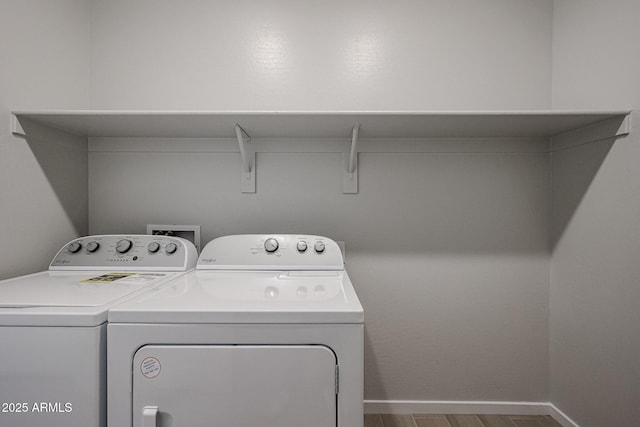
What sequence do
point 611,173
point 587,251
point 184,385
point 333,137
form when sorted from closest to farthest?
point 184,385, point 611,173, point 587,251, point 333,137

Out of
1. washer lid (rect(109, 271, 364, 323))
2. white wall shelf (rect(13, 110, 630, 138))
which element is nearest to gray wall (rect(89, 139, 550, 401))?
white wall shelf (rect(13, 110, 630, 138))

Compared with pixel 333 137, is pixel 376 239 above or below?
below

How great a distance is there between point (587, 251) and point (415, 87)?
3.61ft

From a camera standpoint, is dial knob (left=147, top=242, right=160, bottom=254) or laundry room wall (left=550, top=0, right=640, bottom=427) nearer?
laundry room wall (left=550, top=0, right=640, bottom=427)

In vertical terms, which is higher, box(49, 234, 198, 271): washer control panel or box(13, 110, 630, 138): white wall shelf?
box(13, 110, 630, 138): white wall shelf

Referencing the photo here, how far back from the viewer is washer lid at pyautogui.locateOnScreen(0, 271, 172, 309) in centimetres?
89

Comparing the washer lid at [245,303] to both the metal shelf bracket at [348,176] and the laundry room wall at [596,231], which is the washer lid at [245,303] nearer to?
the metal shelf bracket at [348,176]

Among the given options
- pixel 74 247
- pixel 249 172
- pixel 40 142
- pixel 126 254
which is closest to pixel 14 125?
pixel 40 142

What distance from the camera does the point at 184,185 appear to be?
5.70ft

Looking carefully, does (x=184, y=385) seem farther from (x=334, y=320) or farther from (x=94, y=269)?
(x=94, y=269)

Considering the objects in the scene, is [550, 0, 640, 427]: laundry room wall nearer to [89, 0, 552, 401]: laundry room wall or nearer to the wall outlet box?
[89, 0, 552, 401]: laundry room wall

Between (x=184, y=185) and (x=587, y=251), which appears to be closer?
(x=587, y=251)

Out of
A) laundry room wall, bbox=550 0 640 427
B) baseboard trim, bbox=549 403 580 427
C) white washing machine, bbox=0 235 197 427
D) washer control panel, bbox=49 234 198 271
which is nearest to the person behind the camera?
white washing machine, bbox=0 235 197 427

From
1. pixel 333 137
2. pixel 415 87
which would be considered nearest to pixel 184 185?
pixel 333 137
